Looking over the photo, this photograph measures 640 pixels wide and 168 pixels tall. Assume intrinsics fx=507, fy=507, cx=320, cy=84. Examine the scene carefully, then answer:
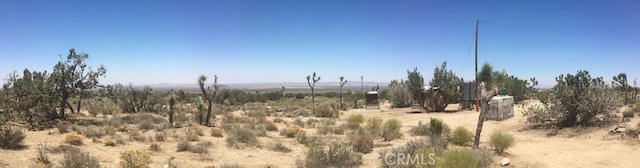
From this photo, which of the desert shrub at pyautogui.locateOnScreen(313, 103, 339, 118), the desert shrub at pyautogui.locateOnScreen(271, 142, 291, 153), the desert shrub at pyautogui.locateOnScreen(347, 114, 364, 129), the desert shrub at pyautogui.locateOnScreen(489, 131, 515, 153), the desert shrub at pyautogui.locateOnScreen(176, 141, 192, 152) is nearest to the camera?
the desert shrub at pyautogui.locateOnScreen(489, 131, 515, 153)

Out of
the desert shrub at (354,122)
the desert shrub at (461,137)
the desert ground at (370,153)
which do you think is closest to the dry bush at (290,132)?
the desert ground at (370,153)

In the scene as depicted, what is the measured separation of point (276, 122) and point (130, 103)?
12.4 meters

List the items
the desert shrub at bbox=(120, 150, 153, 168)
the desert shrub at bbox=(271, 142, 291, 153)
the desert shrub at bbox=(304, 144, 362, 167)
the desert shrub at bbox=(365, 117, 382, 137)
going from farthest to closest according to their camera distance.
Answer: the desert shrub at bbox=(365, 117, 382, 137), the desert shrub at bbox=(271, 142, 291, 153), the desert shrub at bbox=(304, 144, 362, 167), the desert shrub at bbox=(120, 150, 153, 168)

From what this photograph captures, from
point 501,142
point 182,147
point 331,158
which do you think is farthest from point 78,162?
point 501,142

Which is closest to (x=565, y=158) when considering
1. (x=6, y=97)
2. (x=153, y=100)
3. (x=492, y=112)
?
(x=492, y=112)

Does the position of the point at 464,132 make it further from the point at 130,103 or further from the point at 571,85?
the point at 130,103

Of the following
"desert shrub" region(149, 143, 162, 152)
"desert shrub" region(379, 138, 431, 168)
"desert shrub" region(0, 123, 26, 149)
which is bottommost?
"desert shrub" region(149, 143, 162, 152)

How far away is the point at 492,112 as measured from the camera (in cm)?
2384

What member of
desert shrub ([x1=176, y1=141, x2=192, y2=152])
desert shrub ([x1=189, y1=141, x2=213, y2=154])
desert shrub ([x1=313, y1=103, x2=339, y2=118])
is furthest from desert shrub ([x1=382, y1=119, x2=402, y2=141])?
desert shrub ([x1=313, y1=103, x2=339, y2=118])

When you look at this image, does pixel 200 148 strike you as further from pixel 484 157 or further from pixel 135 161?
pixel 484 157

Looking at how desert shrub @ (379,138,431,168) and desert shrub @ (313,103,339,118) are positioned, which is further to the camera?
desert shrub @ (313,103,339,118)

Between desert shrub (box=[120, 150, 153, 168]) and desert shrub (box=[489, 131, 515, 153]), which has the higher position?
desert shrub (box=[489, 131, 515, 153])

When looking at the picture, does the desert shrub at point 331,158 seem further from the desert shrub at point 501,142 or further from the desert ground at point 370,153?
the desert shrub at point 501,142

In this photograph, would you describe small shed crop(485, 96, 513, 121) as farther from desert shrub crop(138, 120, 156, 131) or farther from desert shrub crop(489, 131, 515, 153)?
desert shrub crop(138, 120, 156, 131)
